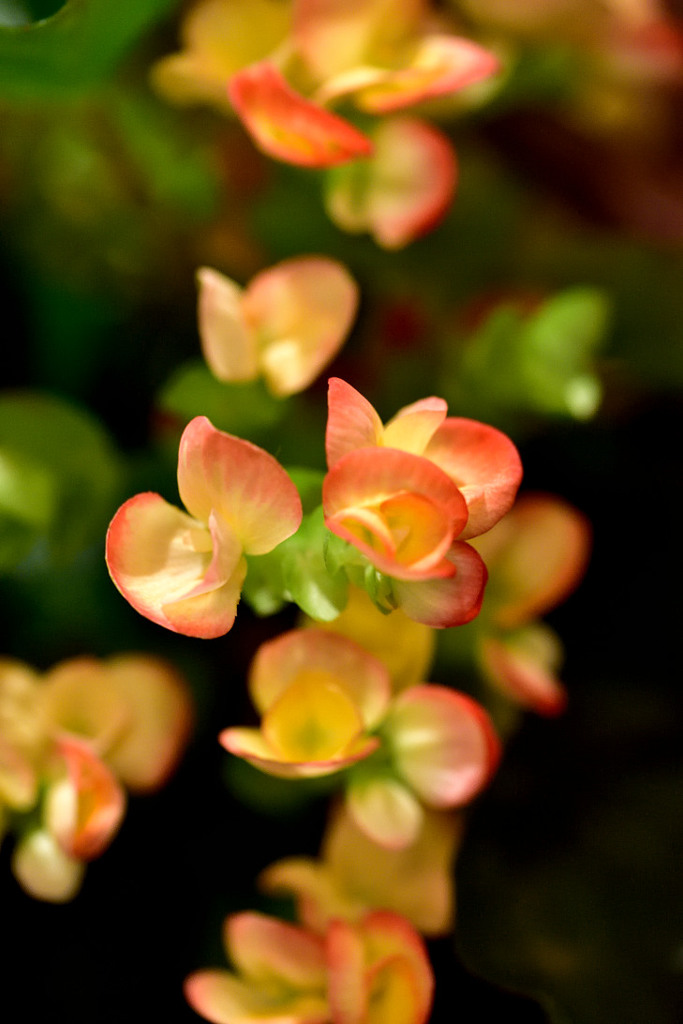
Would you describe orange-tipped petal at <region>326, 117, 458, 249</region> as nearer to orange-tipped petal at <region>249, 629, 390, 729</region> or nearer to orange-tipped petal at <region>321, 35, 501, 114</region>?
orange-tipped petal at <region>321, 35, 501, 114</region>

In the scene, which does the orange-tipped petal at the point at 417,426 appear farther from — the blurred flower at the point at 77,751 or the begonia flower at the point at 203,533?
the blurred flower at the point at 77,751

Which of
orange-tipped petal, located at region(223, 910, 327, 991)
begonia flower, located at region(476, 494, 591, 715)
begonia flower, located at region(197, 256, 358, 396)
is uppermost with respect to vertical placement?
begonia flower, located at region(197, 256, 358, 396)

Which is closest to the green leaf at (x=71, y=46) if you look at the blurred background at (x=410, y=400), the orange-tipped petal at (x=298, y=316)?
the blurred background at (x=410, y=400)

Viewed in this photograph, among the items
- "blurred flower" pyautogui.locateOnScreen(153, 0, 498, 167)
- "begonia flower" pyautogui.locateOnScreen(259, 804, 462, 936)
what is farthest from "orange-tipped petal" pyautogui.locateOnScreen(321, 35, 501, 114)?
"begonia flower" pyautogui.locateOnScreen(259, 804, 462, 936)

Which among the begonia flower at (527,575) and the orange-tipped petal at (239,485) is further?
the begonia flower at (527,575)

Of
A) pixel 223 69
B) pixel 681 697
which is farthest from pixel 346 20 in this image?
pixel 681 697
